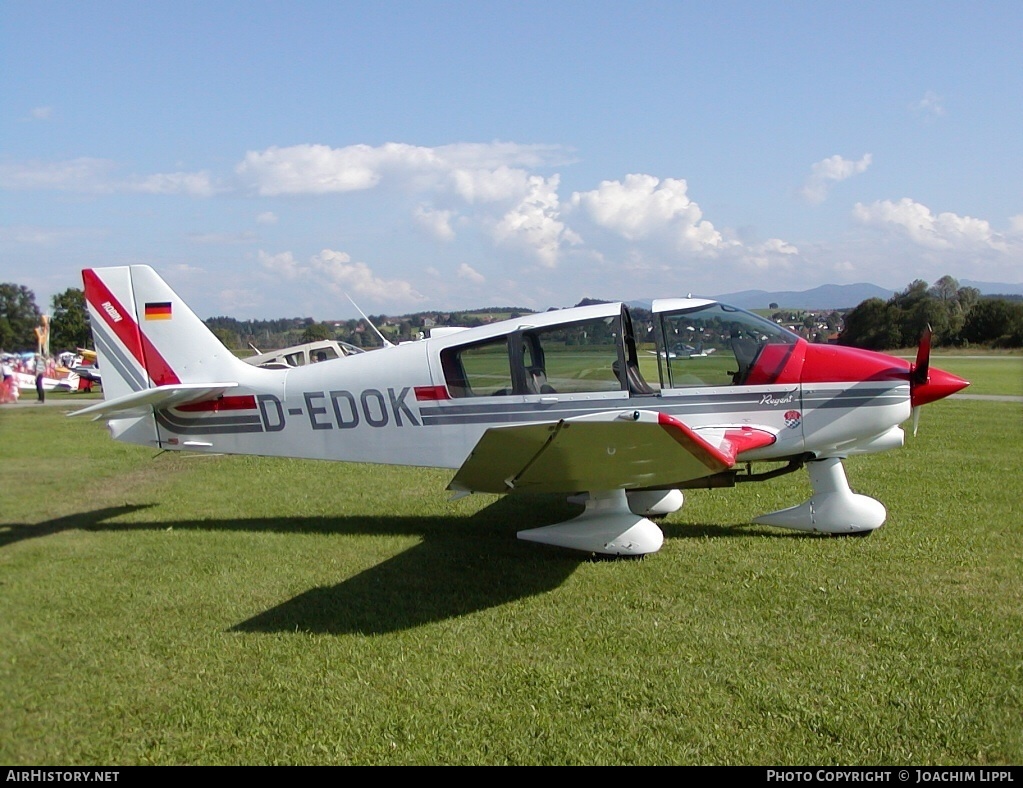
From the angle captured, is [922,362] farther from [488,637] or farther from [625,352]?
[488,637]

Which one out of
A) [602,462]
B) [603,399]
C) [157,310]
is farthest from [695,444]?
[157,310]

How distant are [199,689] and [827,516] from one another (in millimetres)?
4892

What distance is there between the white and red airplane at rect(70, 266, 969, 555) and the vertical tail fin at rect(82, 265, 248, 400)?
32cm

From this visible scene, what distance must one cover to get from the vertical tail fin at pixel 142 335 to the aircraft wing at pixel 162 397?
197 mm

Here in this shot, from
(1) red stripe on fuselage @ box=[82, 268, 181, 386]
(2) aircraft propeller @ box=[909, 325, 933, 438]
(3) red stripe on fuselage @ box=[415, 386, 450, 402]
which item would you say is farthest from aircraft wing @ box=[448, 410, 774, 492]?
(1) red stripe on fuselage @ box=[82, 268, 181, 386]

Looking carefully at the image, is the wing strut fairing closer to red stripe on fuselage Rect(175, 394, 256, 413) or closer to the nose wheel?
the nose wheel

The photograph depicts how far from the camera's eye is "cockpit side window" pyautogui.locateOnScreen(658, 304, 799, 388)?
6.12 metres

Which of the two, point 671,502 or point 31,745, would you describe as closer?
point 31,745

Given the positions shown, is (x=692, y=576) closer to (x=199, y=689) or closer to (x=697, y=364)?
(x=697, y=364)

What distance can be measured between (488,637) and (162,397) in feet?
13.7
